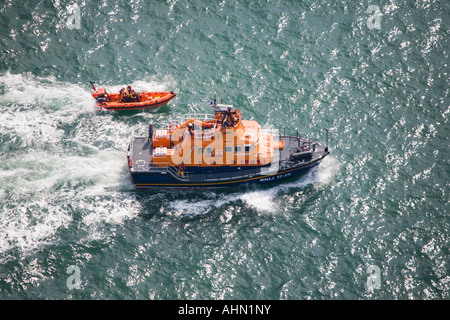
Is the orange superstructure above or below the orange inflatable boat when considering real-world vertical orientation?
below

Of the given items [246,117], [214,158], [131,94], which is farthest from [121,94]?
[214,158]

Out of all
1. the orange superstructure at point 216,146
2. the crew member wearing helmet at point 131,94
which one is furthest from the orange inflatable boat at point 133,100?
the orange superstructure at point 216,146

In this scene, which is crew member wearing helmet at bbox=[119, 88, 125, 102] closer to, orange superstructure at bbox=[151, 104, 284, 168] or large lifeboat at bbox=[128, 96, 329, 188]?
large lifeboat at bbox=[128, 96, 329, 188]

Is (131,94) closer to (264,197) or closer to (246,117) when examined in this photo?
(246,117)

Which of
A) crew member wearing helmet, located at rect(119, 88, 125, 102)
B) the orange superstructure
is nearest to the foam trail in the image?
the orange superstructure

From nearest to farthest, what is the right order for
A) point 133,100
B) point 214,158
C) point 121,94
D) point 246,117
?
point 214,158 < point 246,117 < point 121,94 < point 133,100

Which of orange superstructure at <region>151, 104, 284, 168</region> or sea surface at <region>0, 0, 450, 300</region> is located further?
orange superstructure at <region>151, 104, 284, 168</region>

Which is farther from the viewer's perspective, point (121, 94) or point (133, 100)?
point (133, 100)
